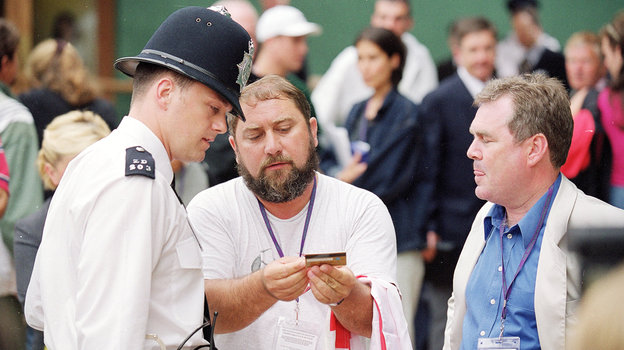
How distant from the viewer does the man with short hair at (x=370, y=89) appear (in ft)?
18.9

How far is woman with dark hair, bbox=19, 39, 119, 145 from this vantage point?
5469 mm

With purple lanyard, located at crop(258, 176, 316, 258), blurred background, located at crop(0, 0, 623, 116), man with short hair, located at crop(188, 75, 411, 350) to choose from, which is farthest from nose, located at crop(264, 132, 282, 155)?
blurred background, located at crop(0, 0, 623, 116)

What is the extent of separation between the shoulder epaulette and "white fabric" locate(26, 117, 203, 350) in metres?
0.02

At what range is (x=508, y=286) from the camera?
3.05m

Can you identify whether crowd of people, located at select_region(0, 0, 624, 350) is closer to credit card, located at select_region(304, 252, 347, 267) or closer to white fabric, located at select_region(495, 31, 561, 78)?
credit card, located at select_region(304, 252, 347, 267)

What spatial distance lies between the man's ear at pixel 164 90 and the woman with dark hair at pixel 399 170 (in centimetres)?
267

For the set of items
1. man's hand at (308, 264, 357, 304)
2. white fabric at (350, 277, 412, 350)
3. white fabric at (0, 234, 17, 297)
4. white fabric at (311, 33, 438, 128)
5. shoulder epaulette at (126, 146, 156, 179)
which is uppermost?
white fabric at (311, 33, 438, 128)

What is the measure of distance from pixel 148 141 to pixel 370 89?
326 centimetres

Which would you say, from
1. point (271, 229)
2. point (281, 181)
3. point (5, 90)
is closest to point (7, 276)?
point (5, 90)

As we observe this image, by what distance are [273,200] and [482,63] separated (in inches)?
101

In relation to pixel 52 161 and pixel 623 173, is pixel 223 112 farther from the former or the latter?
pixel 623 173

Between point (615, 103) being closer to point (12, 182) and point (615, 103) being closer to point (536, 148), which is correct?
point (536, 148)

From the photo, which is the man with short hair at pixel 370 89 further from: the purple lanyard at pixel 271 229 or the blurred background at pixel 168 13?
the purple lanyard at pixel 271 229

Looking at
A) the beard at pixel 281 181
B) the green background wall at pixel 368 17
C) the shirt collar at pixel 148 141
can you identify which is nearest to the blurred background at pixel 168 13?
the green background wall at pixel 368 17
